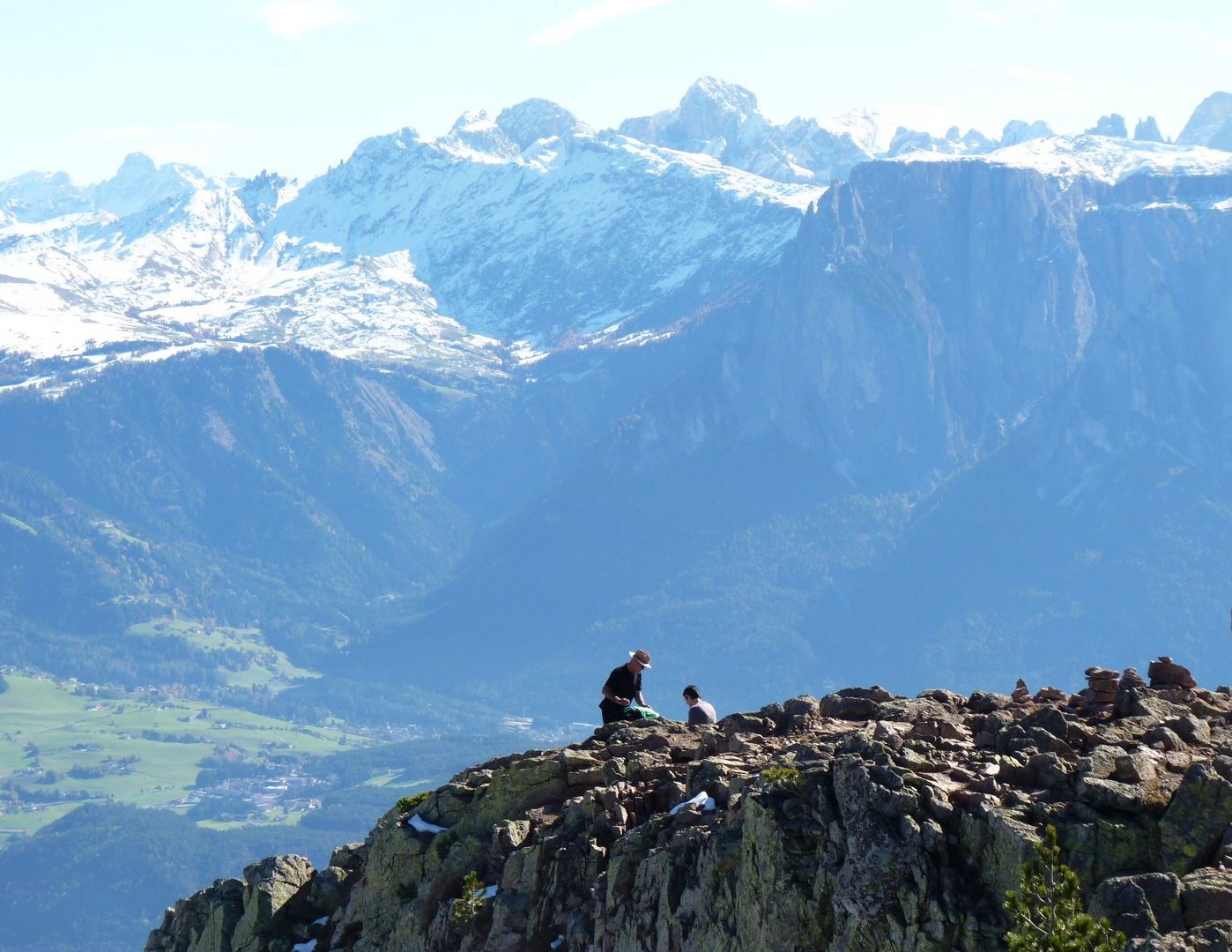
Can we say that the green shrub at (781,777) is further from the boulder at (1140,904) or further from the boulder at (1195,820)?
the boulder at (1140,904)

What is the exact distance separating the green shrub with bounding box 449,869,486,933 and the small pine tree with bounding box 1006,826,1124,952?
17.6 metres

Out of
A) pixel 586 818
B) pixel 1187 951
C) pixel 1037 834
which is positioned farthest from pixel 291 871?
pixel 1187 951

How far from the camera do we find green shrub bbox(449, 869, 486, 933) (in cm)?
5303

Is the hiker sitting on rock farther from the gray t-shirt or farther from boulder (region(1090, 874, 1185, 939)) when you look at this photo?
boulder (region(1090, 874, 1185, 939))

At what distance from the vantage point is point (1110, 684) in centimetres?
5516

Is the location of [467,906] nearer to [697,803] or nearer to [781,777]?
[697,803]

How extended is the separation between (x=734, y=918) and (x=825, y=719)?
545 inches

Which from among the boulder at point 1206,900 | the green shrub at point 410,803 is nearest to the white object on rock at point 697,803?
the green shrub at point 410,803

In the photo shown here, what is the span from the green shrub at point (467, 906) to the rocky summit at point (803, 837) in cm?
6

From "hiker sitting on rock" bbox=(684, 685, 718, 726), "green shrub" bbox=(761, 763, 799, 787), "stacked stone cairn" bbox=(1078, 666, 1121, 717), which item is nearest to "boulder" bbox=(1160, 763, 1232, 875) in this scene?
"green shrub" bbox=(761, 763, 799, 787)

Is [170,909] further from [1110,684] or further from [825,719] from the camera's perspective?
[1110,684]

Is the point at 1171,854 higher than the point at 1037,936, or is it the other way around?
the point at 1171,854

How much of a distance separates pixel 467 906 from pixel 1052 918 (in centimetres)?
1986

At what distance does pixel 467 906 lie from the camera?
174 ft
